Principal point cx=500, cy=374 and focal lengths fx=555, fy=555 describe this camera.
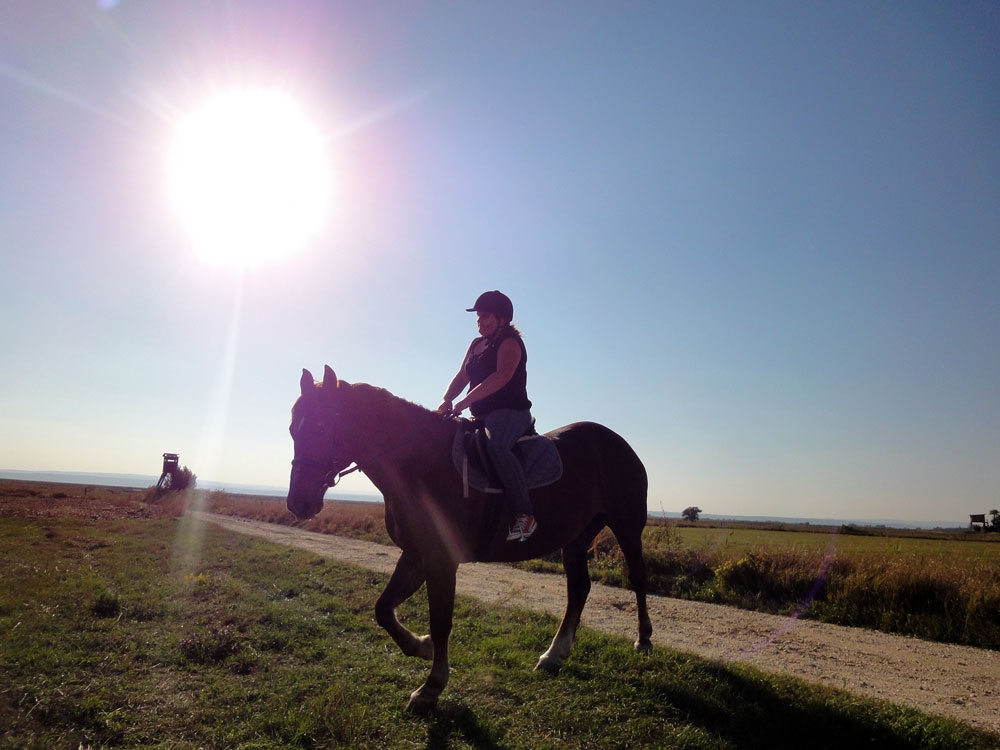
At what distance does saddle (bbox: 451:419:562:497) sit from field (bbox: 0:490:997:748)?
71.7 inches

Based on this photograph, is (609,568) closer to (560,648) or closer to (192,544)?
(560,648)

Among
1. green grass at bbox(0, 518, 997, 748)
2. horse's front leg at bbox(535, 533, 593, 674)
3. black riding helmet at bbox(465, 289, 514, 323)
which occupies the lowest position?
green grass at bbox(0, 518, 997, 748)

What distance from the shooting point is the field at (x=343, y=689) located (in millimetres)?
4066

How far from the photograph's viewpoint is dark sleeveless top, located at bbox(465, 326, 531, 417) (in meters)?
5.43

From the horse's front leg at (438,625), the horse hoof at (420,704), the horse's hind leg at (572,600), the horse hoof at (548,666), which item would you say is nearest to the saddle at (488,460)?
the horse's front leg at (438,625)

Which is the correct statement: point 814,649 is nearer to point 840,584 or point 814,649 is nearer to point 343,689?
point 840,584

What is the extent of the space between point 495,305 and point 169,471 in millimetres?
48894

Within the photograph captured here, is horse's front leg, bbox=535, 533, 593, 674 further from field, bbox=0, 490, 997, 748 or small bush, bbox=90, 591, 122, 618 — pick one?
small bush, bbox=90, 591, 122, 618

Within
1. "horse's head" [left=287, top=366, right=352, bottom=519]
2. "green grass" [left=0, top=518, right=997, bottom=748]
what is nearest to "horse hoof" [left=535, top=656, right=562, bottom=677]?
"green grass" [left=0, top=518, right=997, bottom=748]

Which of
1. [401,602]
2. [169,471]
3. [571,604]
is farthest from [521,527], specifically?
[169,471]

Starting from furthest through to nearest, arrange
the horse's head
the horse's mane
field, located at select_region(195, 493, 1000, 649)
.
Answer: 1. field, located at select_region(195, 493, 1000, 649)
2. the horse's mane
3. the horse's head

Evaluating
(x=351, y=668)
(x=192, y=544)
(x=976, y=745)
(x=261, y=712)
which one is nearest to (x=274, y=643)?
(x=351, y=668)

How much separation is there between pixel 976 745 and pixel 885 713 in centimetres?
62

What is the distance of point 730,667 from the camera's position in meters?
5.88
